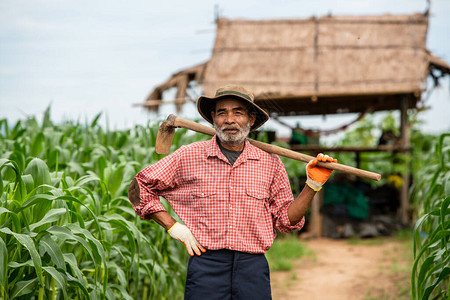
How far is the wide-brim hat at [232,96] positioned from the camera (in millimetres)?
2318

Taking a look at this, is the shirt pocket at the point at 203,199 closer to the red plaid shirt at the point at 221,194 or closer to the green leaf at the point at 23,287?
the red plaid shirt at the point at 221,194

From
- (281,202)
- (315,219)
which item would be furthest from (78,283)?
(315,219)

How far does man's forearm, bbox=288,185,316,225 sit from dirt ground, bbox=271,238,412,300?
310cm

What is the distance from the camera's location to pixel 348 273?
6.45m

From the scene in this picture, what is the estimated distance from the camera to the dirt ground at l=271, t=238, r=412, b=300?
5.38 metres

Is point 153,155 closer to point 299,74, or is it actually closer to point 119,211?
point 119,211

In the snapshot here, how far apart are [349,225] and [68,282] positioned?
7711 mm

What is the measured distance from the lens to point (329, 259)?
7.41 meters

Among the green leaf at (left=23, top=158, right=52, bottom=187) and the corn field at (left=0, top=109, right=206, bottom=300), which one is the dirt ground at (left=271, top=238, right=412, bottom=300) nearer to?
the corn field at (left=0, top=109, right=206, bottom=300)

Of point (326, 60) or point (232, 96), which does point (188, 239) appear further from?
point (326, 60)

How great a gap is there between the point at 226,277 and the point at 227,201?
339 millimetres

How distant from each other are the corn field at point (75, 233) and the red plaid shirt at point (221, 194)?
375mm

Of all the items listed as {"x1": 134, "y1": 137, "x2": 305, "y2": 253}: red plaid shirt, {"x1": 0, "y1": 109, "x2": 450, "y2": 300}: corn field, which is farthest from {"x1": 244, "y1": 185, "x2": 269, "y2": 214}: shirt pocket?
{"x1": 0, "y1": 109, "x2": 450, "y2": 300}: corn field

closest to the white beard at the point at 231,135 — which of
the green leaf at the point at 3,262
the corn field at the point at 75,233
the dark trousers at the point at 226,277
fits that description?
the dark trousers at the point at 226,277
